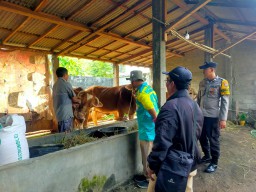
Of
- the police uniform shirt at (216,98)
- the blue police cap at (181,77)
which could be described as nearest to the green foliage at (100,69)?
the police uniform shirt at (216,98)

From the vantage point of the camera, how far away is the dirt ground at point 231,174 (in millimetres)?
3492

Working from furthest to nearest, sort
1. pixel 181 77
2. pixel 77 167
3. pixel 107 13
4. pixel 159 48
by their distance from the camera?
Answer: 1. pixel 107 13
2. pixel 159 48
3. pixel 77 167
4. pixel 181 77

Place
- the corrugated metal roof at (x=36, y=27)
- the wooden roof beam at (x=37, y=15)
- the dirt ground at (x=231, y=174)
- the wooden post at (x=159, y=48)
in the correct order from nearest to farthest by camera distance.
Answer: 1. the dirt ground at (x=231, y=174)
2. the wooden post at (x=159, y=48)
3. the wooden roof beam at (x=37, y=15)
4. the corrugated metal roof at (x=36, y=27)

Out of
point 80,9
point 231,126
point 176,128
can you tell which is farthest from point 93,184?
point 231,126

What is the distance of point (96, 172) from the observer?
3.09m

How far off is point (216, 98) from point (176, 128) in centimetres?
254

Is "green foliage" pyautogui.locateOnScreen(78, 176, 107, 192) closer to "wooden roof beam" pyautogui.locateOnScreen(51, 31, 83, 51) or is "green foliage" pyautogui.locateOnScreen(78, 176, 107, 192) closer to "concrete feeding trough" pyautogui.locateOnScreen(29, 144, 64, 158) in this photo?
"concrete feeding trough" pyautogui.locateOnScreen(29, 144, 64, 158)

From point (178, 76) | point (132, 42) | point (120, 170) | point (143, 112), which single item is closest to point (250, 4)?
point (143, 112)

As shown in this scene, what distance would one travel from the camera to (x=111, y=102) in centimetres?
788

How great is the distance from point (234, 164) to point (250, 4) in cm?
313

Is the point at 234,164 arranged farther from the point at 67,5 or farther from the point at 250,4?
the point at 67,5

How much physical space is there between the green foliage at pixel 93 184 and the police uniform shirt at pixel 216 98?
2194 millimetres

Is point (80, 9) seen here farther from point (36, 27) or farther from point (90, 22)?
point (36, 27)

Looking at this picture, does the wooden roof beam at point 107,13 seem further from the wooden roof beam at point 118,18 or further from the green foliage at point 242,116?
the green foliage at point 242,116
